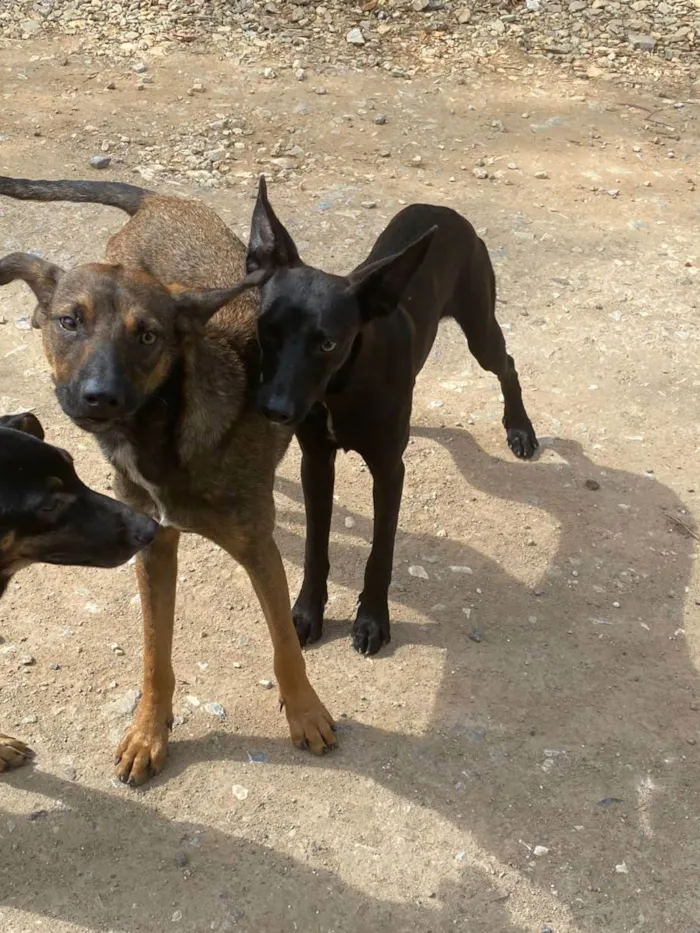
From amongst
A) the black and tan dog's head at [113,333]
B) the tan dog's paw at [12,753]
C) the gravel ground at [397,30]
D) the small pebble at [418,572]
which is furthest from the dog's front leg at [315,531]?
the gravel ground at [397,30]

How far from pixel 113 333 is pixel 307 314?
2.51 ft

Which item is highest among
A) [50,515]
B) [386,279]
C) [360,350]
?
[386,279]

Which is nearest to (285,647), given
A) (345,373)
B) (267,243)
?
(345,373)

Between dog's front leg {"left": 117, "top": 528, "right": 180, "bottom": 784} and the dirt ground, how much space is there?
0.37 feet

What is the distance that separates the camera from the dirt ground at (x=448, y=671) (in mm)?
3570

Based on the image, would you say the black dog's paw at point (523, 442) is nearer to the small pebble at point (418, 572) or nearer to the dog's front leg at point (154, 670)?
the small pebble at point (418, 572)

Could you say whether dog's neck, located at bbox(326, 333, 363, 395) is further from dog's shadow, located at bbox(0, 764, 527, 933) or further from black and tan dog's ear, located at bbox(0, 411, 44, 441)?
dog's shadow, located at bbox(0, 764, 527, 933)

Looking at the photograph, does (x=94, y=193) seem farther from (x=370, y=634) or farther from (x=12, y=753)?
(x=12, y=753)

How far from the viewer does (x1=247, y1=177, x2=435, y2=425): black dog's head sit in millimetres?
3639

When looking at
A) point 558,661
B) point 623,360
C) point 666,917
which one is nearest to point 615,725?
point 558,661

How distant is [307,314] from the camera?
3715 millimetres

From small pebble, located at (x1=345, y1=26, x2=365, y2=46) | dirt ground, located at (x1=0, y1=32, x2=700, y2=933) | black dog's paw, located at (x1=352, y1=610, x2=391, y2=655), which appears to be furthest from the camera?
small pebble, located at (x1=345, y1=26, x2=365, y2=46)

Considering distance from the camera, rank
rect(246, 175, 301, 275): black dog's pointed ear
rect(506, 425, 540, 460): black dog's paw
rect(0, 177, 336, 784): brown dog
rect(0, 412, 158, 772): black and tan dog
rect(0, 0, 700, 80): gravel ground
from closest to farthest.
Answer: rect(0, 412, 158, 772): black and tan dog < rect(0, 177, 336, 784): brown dog < rect(246, 175, 301, 275): black dog's pointed ear < rect(506, 425, 540, 460): black dog's paw < rect(0, 0, 700, 80): gravel ground

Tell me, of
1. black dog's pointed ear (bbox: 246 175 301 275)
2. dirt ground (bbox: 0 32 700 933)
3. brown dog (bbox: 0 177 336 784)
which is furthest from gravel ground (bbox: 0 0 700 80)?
brown dog (bbox: 0 177 336 784)
